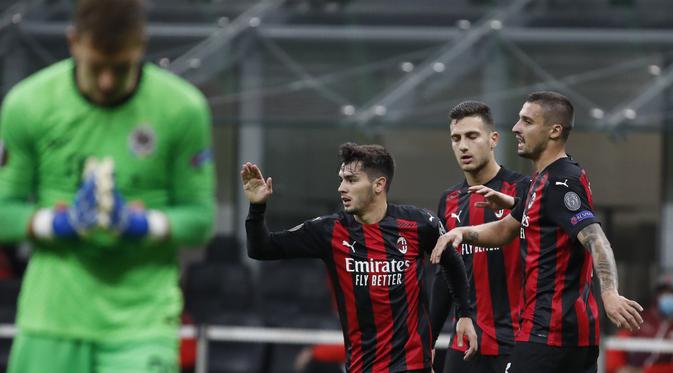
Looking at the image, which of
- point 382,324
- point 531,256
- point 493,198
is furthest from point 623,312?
point 382,324

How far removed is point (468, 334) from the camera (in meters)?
7.07

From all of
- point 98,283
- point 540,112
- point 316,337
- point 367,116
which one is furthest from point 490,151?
point 367,116

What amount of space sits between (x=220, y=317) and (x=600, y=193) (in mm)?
4104

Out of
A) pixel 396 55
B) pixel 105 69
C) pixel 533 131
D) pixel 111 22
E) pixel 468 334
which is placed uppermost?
pixel 396 55

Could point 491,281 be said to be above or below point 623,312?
above

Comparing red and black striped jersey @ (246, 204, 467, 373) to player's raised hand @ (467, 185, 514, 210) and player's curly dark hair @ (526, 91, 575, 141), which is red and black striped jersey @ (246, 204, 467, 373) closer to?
player's raised hand @ (467, 185, 514, 210)

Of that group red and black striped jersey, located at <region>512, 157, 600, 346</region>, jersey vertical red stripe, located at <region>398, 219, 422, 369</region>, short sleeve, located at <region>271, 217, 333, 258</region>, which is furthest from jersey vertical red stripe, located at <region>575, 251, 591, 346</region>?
short sleeve, located at <region>271, 217, 333, 258</region>

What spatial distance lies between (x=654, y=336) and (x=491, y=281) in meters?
5.27

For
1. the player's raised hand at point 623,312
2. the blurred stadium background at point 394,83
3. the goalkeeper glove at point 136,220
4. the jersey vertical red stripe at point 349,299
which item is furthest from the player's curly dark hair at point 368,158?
the blurred stadium background at point 394,83

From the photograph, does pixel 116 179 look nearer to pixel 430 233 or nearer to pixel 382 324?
pixel 382 324

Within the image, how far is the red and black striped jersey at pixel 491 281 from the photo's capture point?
7293 millimetres

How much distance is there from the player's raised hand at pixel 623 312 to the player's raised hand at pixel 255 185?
1.59 meters

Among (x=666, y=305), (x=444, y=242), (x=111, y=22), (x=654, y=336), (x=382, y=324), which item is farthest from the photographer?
(x=654, y=336)

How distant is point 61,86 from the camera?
465cm
